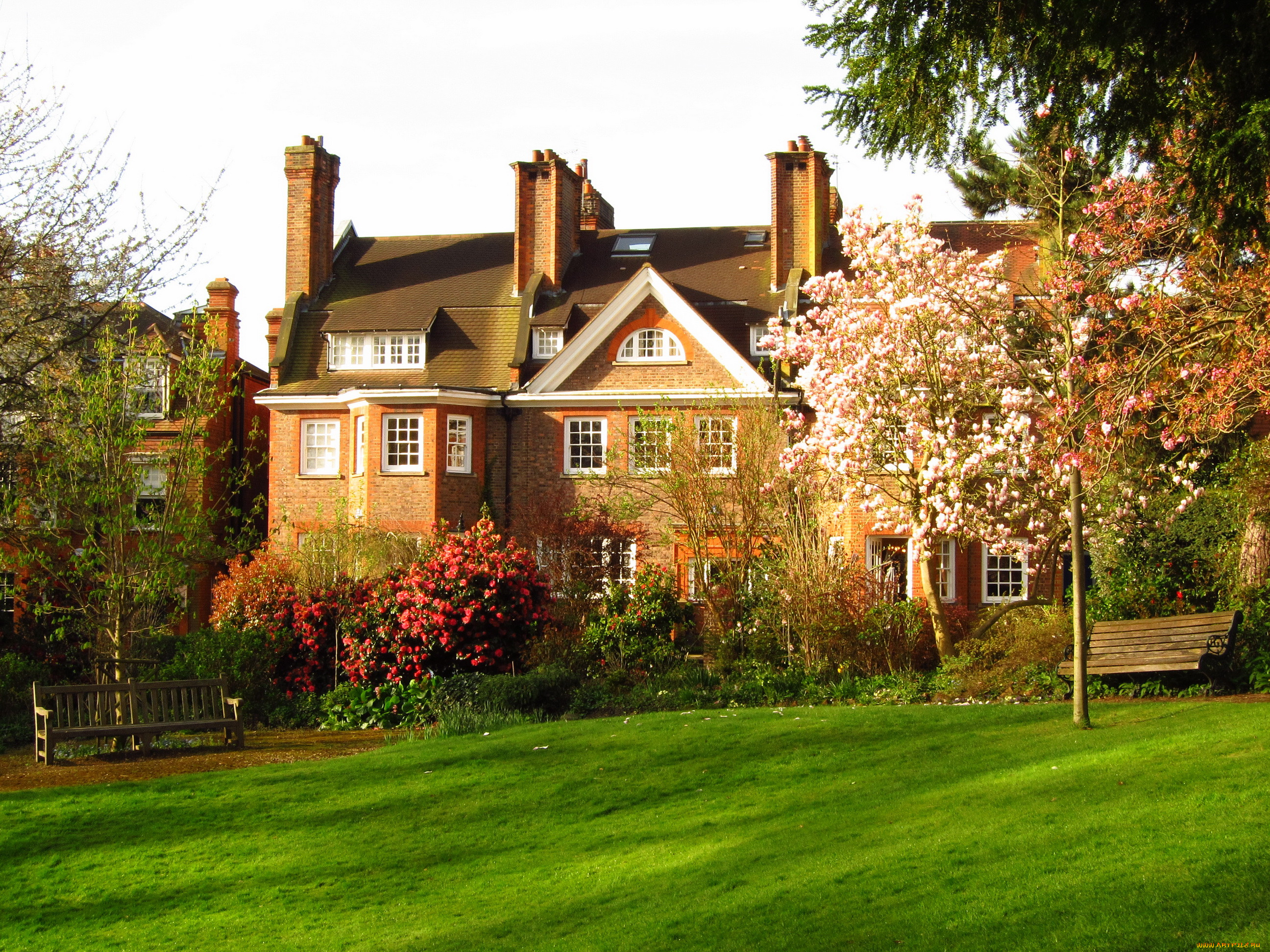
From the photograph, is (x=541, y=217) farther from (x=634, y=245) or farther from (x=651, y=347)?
(x=651, y=347)

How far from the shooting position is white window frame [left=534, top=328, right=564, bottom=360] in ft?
104

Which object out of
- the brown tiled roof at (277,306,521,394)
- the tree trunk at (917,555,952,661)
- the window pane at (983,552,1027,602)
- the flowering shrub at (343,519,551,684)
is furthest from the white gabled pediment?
the flowering shrub at (343,519,551,684)

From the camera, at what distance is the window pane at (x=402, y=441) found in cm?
3002

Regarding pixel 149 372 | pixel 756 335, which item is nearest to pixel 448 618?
pixel 149 372

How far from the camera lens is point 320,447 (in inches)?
1242

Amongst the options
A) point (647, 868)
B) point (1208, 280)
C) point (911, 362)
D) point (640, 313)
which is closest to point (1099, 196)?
point (1208, 280)

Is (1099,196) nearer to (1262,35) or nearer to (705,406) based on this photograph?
(1262,35)

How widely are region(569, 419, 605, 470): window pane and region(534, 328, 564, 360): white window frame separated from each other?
2293 mm

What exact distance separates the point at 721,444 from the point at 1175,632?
359 inches

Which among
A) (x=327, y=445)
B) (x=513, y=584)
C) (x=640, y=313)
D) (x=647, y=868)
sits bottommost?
(x=647, y=868)

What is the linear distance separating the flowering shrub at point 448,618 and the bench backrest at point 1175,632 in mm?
8604

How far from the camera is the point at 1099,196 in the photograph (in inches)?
526

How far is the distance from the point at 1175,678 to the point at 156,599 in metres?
13.5

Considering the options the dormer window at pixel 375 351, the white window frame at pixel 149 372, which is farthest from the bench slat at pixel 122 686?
the dormer window at pixel 375 351
